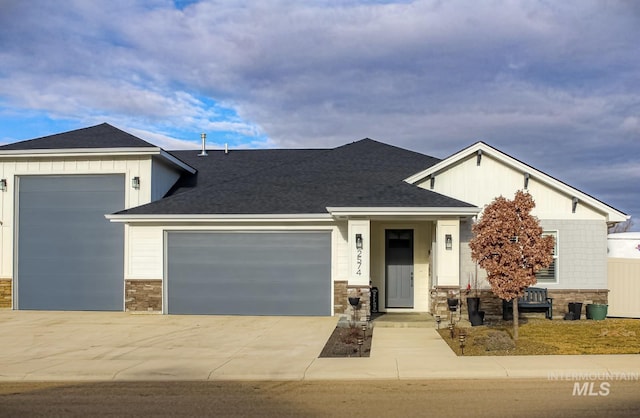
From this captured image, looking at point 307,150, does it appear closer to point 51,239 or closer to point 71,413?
point 51,239

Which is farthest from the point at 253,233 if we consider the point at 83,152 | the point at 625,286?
the point at 625,286

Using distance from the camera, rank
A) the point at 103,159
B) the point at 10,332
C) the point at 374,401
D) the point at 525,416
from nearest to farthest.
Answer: the point at 525,416
the point at 374,401
the point at 10,332
the point at 103,159

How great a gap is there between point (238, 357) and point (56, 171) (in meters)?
11.5

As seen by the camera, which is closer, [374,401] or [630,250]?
[374,401]

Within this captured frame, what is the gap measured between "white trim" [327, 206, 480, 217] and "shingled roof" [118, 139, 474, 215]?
214 millimetres

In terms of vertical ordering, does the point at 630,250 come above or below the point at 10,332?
above

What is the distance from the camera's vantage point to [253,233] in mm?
18391

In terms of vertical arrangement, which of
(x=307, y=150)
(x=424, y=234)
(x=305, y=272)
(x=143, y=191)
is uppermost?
(x=307, y=150)

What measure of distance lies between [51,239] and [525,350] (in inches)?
607

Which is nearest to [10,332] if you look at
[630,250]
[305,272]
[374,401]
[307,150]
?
[305,272]

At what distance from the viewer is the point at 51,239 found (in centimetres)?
1969

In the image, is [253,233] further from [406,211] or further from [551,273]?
[551,273]

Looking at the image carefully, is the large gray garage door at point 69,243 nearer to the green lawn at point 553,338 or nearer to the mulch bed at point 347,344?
the mulch bed at point 347,344

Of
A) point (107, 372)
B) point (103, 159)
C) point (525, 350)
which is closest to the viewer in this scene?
point (107, 372)
